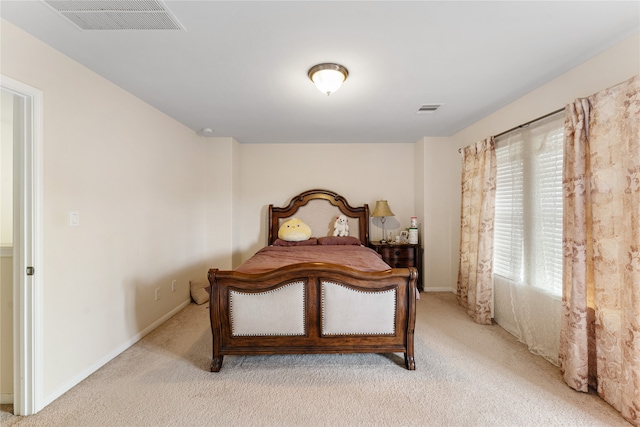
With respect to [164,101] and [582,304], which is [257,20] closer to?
[164,101]

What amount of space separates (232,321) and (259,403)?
0.60m

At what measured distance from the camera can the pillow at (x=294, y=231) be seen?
3967 millimetres

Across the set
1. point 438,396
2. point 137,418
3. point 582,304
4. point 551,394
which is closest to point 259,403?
point 137,418

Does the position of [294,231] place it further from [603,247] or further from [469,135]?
[603,247]

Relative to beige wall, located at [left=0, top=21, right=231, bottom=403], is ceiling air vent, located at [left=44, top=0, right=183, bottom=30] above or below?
above

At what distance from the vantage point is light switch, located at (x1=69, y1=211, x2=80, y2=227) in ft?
6.42

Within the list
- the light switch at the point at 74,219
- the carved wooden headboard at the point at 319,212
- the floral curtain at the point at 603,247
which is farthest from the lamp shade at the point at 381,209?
the light switch at the point at 74,219

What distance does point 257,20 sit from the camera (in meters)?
1.53

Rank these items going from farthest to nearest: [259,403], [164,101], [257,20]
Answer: [164,101] < [259,403] < [257,20]

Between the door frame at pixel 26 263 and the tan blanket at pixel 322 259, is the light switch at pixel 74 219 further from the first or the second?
the tan blanket at pixel 322 259

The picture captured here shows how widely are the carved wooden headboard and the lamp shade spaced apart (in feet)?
0.58

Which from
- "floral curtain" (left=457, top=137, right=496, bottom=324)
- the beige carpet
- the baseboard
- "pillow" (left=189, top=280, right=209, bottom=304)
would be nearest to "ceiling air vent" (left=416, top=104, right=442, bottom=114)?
"floral curtain" (left=457, top=137, right=496, bottom=324)

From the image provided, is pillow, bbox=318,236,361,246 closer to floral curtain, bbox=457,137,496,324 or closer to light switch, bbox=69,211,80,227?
floral curtain, bbox=457,137,496,324

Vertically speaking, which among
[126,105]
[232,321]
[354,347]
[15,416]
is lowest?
[15,416]
